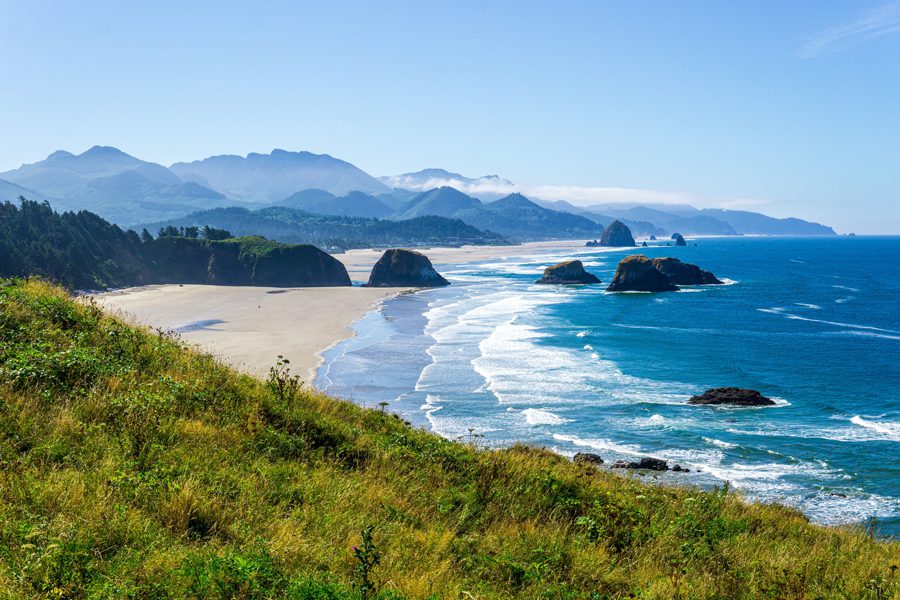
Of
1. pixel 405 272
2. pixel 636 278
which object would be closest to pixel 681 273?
pixel 636 278

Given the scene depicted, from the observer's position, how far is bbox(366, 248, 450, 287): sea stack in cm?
11462

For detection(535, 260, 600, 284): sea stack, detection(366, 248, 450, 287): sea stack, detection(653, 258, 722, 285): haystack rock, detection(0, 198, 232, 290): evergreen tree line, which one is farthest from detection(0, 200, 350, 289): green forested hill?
detection(653, 258, 722, 285): haystack rock

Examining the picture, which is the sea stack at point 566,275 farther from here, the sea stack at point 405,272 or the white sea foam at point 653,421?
the white sea foam at point 653,421

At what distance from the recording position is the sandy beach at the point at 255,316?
49.7 m

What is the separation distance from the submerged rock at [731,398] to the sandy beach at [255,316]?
25.7 m

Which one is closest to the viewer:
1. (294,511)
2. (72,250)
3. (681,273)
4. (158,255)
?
(294,511)

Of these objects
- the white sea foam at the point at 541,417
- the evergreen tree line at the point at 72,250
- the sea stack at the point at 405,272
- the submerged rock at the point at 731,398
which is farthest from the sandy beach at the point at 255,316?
the submerged rock at the point at 731,398

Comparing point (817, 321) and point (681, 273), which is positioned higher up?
point (681, 273)

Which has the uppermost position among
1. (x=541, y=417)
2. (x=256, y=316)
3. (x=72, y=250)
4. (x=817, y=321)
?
(x=72, y=250)

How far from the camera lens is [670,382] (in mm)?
41969

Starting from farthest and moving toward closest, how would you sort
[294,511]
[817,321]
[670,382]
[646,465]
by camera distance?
[817,321]
[670,382]
[646,465]
[294,511]

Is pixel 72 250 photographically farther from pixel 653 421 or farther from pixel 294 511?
pixel 294 511

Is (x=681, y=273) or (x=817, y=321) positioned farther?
(x=681, y=273)

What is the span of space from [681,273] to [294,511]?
11580 centimetres
